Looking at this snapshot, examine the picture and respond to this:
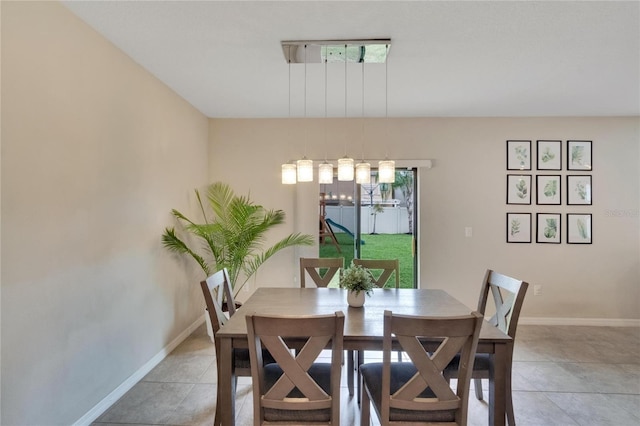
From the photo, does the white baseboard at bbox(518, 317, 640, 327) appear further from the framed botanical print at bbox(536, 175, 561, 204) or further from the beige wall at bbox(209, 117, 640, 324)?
the framed botanical print at bbox(536, 175, 561, 204)

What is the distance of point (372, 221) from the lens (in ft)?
13.6

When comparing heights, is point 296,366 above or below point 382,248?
below

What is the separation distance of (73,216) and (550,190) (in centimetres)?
461

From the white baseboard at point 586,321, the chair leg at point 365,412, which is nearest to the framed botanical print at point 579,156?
the white baseboard at point 586,321

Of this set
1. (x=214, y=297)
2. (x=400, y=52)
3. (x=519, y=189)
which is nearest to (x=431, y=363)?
(x=214, y=297)

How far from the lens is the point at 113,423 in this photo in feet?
6.71

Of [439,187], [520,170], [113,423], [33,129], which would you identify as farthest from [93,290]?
[520,170]

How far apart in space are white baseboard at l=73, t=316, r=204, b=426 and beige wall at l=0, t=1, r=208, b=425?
36mm

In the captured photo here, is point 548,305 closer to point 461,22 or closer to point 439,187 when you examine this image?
point 439,187

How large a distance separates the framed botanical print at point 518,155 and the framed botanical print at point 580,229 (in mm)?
810

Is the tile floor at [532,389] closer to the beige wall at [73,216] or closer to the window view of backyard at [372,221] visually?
the beige wall at [73,216]

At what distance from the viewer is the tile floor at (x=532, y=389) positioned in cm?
213

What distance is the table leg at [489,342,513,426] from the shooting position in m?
1.56

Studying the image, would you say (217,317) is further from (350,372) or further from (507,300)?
(507,300)
